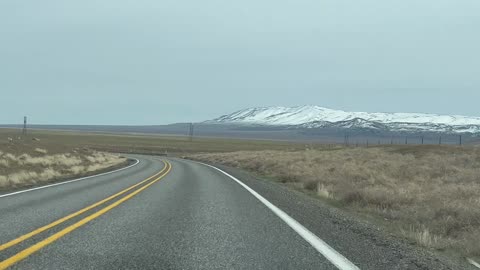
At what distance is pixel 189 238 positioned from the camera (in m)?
8.16

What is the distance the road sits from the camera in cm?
652

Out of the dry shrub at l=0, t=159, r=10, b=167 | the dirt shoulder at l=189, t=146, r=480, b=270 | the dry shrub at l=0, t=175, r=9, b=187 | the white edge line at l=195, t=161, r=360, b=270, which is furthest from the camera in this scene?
the dry shrub at l=0, t=159, r=10, b=167

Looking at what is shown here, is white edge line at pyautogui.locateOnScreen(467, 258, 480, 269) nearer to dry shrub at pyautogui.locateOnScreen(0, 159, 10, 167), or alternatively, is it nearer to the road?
the road

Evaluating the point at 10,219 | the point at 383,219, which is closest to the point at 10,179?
the point at 10,219

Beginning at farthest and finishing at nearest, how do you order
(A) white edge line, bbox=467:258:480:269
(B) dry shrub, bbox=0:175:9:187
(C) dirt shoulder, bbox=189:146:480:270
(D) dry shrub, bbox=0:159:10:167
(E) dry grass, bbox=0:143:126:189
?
(D) dry shrub, bbox=0:159:10:167
(E) dry grass, bbox=0:143:126:189
(B) dry shrub, bbox=0:175:9:187
(C) dirt shoulder, bbox=189:146:480:270
(A) white edge line, bbox=467:258:480:269

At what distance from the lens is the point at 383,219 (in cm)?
1235

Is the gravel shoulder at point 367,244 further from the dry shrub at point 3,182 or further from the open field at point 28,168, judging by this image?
the open field at point 28,168

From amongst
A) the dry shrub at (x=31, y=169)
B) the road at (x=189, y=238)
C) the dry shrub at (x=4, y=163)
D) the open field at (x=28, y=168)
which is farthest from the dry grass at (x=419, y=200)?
the dry shrub at (x=4, y=163)

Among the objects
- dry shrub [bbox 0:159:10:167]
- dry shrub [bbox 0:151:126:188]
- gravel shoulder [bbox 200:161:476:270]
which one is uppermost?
gravel shoulder [bbox 200:161:476:270]

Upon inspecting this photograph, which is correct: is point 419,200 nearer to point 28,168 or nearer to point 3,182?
point 3,182

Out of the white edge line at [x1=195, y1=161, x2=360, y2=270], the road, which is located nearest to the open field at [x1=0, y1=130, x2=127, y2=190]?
the road

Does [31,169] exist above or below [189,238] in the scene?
below

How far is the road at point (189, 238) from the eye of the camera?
6.52 meters

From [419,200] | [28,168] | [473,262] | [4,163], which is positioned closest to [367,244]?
[473,262]
